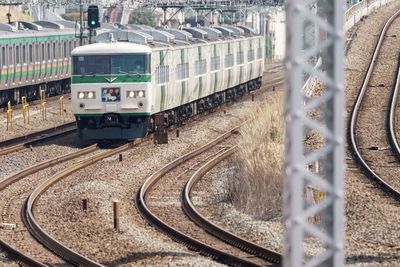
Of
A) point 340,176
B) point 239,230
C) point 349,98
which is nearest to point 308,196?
point 239,230

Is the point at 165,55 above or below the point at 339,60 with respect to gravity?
below

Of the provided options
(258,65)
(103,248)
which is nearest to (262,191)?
(103,248)

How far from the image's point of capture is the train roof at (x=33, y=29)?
35.6 meters

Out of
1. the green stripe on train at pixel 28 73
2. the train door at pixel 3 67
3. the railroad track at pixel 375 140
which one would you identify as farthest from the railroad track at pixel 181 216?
the green stripe on train at pixel 28 73

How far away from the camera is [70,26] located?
45.5 meters

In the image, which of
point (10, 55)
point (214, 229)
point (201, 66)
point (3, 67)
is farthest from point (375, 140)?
point (10, 55)

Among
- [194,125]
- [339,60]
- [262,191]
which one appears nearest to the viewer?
[339,60]

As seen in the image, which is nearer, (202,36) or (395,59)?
(202,36)

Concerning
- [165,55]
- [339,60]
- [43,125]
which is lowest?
[43,125]

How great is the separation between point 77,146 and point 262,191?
32.5ft

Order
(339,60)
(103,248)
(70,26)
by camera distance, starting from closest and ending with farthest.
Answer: (339,60)
(103,248)
(70,26)

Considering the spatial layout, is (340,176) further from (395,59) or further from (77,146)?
(395,59)

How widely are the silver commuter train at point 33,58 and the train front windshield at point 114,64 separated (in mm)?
8992

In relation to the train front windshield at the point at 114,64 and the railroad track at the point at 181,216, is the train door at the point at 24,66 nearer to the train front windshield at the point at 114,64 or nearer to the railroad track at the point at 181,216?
the train front windshield at the point at 114,64
